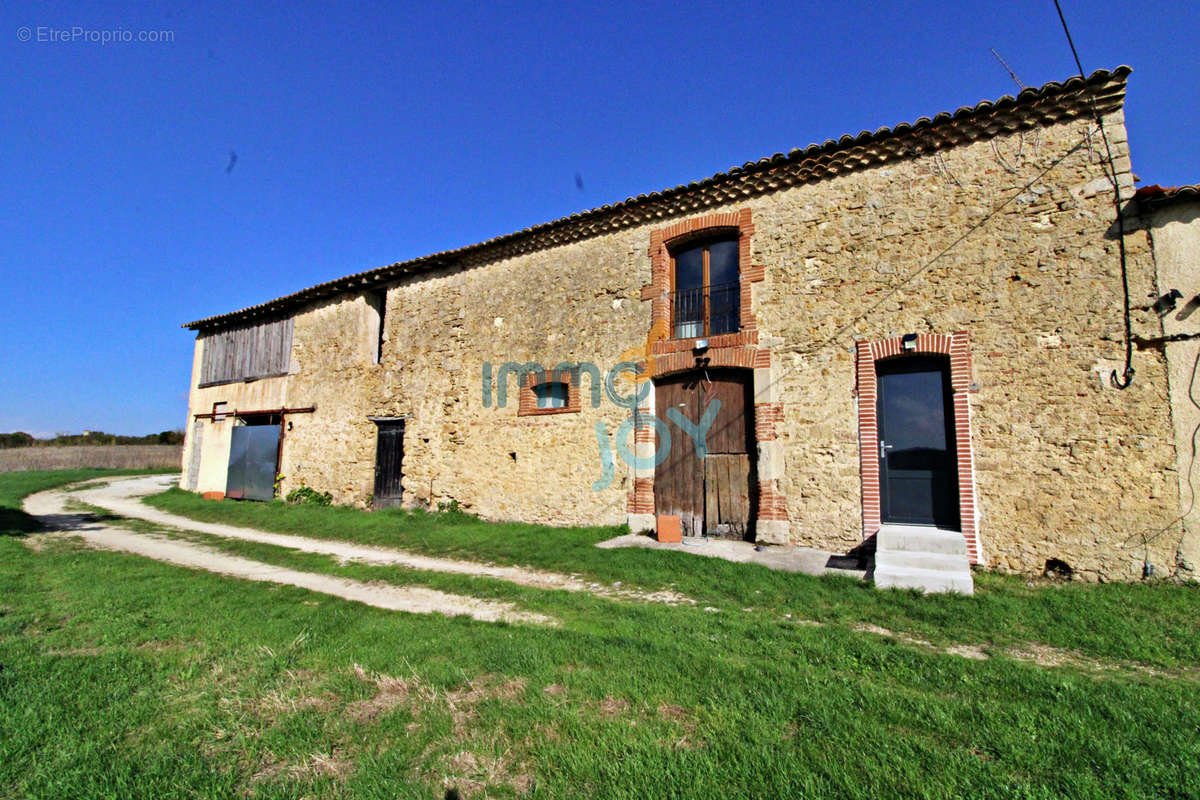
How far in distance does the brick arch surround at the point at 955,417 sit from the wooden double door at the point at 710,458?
5.39 ft

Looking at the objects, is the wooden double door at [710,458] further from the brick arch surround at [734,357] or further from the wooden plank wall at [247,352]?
the wooden plank wall at [247,352]

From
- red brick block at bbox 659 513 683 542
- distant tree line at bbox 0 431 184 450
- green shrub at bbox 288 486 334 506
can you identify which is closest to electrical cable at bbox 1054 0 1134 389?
red brick block at bbox 659 513 683 542

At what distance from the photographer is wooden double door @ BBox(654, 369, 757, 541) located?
8.54 meters

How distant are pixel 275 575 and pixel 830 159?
10.0 metres

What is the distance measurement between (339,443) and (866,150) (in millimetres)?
13120

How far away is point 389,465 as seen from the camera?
503 inches

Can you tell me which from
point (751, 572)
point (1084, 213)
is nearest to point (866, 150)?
point (1084, 213)

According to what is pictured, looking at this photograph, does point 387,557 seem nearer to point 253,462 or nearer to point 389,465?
point 389,465

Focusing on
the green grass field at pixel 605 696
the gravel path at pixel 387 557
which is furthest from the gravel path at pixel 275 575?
the gravel path at pixel 387 557

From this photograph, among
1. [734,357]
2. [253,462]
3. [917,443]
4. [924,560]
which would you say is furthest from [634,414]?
[253,462]

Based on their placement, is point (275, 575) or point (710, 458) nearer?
point (275, 575)

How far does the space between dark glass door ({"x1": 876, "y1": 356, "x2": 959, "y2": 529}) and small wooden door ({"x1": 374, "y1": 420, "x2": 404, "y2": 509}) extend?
33.3 feet

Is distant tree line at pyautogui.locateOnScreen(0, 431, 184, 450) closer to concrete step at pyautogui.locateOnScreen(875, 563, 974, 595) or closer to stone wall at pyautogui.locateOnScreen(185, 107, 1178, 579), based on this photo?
stone wall at pyautogui.locateOnScreen(185, 107, 1178, 579)

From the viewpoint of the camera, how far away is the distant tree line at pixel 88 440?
31.8 metres
